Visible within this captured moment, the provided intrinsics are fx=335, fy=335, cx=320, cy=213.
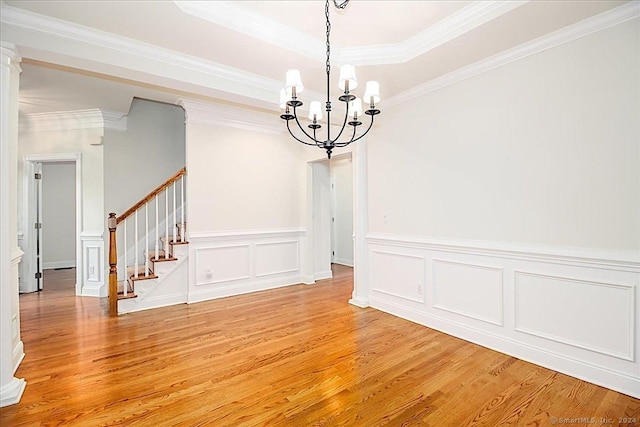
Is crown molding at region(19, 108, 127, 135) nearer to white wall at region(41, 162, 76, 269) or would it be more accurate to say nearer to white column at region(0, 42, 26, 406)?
white wall at region(41, 162, 76, 269)

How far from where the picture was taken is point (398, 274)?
4.02 meters

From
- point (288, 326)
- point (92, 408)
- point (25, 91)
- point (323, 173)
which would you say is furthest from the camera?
point (323, 173)

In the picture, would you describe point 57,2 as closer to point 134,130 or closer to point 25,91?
point 25,91

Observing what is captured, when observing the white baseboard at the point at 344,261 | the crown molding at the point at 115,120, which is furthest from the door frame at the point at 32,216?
the white baseboard at the point at 344,261

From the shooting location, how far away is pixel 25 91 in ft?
13.7

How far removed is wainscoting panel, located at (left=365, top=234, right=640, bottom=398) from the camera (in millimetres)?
2354

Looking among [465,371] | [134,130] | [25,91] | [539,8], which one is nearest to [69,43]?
[25,91]

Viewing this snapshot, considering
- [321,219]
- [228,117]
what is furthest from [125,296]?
[321,219]

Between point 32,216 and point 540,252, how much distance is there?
6961 mm

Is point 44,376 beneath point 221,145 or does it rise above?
beneath

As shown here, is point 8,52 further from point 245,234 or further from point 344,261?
point 344,261

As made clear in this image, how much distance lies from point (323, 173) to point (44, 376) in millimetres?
4582

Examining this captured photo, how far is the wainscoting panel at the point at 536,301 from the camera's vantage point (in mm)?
2354

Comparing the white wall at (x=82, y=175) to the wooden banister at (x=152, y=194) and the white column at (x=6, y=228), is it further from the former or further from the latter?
the white column at (x=6, y=228)
